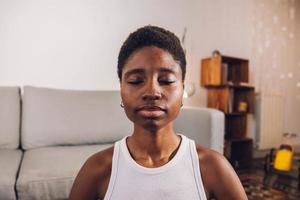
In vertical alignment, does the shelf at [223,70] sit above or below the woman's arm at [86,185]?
above

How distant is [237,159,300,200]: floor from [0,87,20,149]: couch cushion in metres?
1.61

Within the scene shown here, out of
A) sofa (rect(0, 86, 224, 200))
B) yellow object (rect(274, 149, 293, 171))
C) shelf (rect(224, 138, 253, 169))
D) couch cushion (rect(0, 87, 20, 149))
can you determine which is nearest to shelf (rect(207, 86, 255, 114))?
shelf (rect(224, 138, 253, 169))

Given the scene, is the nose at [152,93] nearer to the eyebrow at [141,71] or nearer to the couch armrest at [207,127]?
the eyebrow at [141,71]

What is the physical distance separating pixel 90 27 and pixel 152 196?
2.09 meters

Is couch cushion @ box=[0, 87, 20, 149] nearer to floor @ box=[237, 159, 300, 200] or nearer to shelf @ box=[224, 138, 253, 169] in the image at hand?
floor @ box=[237, 159, 300, 200]

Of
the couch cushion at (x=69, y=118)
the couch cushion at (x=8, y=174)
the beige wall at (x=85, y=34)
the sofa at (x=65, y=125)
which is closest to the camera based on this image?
the couch cushion at (x=8, y=174)

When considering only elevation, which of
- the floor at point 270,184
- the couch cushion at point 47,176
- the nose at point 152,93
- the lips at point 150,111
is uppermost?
the nose at point 152,93

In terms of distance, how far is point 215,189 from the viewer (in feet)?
1.47

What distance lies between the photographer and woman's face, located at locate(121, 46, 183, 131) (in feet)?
1.28

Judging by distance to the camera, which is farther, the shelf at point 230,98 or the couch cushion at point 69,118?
the shelf at point 230,98

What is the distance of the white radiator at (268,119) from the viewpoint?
10.3ft

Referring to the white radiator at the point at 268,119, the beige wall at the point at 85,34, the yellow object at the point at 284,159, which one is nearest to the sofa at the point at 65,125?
the beige wall at the point at 85,34

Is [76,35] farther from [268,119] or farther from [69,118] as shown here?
[268,119]

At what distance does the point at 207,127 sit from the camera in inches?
68.4
